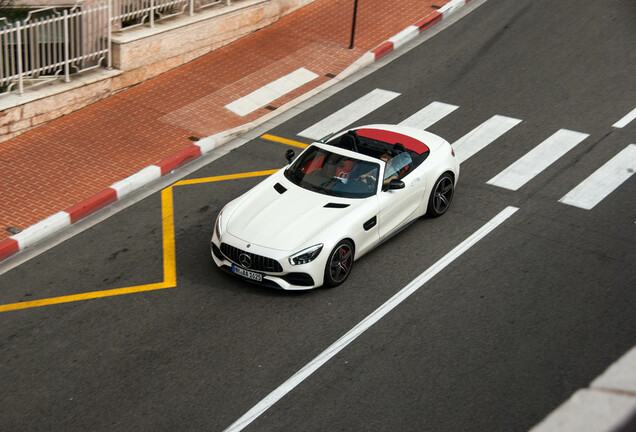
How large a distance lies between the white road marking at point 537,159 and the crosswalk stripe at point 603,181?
2.44 feet

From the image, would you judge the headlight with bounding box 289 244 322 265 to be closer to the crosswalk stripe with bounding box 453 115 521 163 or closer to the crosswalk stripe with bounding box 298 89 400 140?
the crosswalk stripe with bounding box 453 115 521 163

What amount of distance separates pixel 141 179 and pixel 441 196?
4.78 m

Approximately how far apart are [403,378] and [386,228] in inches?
107

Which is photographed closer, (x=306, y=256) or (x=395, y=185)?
(x=306, y=256)

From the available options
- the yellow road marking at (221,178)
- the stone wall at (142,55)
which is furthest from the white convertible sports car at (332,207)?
the stone wall at (142,55)

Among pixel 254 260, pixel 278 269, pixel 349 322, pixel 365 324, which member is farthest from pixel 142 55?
pixel 365 324

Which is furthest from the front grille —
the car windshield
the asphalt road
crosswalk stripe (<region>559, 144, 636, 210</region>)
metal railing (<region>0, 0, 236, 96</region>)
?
metal railing (<region>0, 0, 236, 96</region>)

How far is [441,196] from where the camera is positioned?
11531 millimetres

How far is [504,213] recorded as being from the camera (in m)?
11.6

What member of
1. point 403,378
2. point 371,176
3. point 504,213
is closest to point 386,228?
point 371,176

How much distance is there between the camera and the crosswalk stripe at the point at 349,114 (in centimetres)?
1470

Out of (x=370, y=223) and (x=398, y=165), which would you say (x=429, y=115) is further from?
(x=370, y=223)

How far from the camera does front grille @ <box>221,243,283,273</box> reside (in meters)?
9.69

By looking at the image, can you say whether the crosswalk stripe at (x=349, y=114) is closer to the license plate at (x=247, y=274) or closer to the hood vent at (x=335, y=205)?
the hood vent at (x=335, y=205)
